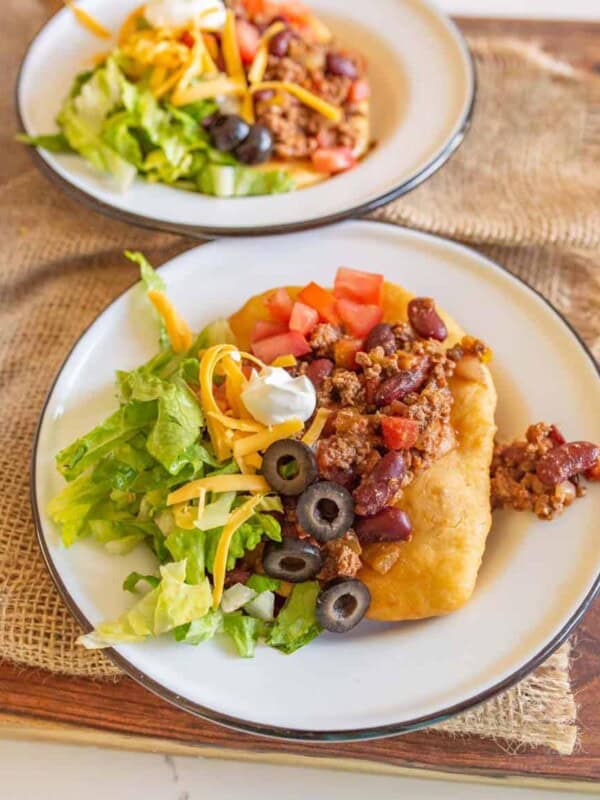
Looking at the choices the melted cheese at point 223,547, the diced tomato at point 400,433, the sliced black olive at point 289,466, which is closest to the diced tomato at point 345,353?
the diced tomato at point 400,433

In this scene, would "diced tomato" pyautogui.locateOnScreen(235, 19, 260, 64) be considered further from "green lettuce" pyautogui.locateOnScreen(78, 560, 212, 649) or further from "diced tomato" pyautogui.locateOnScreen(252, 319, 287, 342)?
"green lettuce" pyautogui.locateOnScreen(78, 560, 212, 649)

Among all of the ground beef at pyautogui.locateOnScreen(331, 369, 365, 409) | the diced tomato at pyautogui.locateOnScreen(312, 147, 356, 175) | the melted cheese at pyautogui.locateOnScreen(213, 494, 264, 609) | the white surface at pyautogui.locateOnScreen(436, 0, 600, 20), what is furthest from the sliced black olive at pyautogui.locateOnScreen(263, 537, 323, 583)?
the white surface at pyautogui.locateOnScreen(436, 0, 600, 20)

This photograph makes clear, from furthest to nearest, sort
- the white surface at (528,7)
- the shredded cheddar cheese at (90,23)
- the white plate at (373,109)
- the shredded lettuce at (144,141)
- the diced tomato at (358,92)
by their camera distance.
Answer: the white surface at (528,7) → the shredded cheddar cheese at (90,23) → the diced tomato at (358,92) → the shredded lettuce at (144,141) → the white plate at (373,109)

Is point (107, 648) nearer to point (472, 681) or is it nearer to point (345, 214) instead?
point (472, 681)

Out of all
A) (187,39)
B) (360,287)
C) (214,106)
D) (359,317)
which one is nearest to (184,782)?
(359,317)

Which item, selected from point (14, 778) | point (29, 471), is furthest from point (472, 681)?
point (29, 471)

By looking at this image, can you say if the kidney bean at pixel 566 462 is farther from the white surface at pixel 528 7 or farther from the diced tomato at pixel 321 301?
the white surface at pixel 528 7
